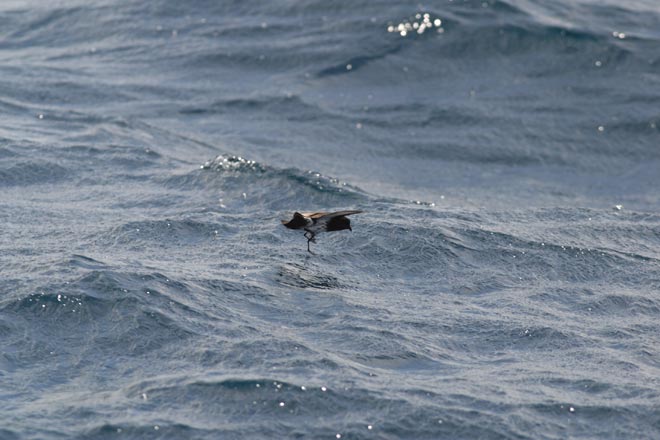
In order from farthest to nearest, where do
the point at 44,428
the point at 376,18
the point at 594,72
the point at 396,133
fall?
the point at 376,18
the point at 594,72
the point at 396,133
the point at 44,428

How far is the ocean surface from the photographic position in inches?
274

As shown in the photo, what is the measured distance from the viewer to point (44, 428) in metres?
6.43

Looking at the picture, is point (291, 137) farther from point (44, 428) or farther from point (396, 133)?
point (44, 428)

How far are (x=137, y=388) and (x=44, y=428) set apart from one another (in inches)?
27.8

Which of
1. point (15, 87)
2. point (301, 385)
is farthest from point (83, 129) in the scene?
point (301, 385)

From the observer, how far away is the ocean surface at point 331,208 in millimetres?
6949

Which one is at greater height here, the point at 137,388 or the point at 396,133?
the point at 137,388

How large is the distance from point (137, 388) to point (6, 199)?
18.1 feet

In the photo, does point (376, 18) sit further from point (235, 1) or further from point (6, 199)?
point (6, 199)

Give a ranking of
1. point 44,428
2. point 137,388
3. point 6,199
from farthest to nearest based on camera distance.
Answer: point 6,199
point 137,388
point 44,428

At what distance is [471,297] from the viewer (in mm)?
9125

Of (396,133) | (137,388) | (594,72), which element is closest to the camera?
(137,388)

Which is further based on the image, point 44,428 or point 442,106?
point 442,106

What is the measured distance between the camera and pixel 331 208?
1190 cm
